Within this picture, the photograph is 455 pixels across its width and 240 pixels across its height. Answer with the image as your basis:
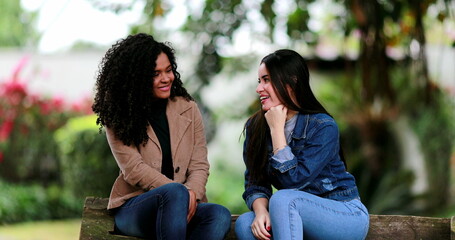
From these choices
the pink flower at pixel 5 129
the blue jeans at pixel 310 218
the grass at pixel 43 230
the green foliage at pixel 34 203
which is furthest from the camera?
the pink flower at pixel 5 129

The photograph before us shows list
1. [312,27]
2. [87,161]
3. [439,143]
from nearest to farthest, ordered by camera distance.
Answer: [312,27], [439,143], [87,161]

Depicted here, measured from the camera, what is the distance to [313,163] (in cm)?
275

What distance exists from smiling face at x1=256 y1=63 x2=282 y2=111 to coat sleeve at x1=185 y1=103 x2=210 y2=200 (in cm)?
45

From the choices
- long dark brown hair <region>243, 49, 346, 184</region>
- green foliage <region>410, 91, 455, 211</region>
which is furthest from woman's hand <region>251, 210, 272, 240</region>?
green foliage <region>410, 91, 455, 211</region>

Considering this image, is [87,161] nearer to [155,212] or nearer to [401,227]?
[155,212]

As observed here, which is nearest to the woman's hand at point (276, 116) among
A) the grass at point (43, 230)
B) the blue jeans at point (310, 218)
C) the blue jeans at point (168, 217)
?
the blue jeans at point (310, 218)

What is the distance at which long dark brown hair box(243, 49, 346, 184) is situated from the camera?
288cm

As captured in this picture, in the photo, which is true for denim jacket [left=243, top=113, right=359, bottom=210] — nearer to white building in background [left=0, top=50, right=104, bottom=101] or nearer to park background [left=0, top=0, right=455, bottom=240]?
park background [left=0, top=0, right=455, bottom=240]

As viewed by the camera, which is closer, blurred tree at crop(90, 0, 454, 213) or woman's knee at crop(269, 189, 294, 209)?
woman's knee at crop(269, 189, 294, 209)

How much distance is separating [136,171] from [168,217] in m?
0.32

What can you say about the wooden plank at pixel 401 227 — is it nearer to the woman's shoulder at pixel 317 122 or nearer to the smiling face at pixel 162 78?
the woman's shoulder at pixel 317 122

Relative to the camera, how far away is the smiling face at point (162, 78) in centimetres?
314

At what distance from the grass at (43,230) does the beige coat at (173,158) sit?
460cm

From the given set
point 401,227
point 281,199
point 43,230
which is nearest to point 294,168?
point 281,199
